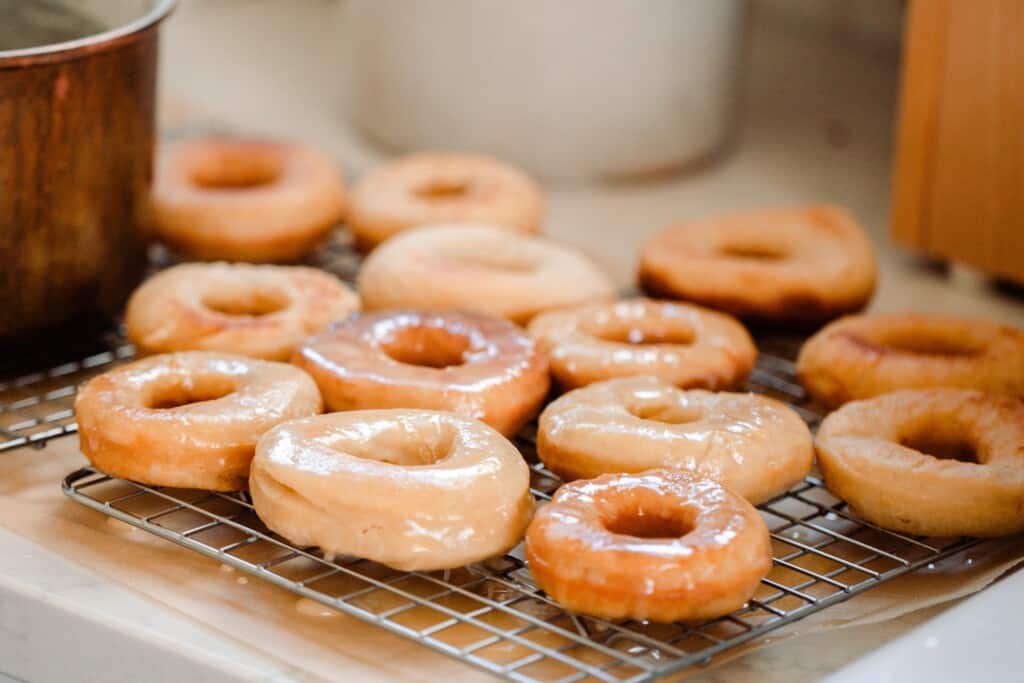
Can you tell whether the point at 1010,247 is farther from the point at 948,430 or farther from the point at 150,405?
the point at 150,405

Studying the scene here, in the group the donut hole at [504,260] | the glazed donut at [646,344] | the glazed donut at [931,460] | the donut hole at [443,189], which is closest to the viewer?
the glazed donut at [931,460]

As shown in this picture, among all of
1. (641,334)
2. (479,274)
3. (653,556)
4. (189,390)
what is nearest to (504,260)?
(479,274)

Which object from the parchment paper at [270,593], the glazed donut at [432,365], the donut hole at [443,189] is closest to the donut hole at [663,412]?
the glazed donut at [432,365]

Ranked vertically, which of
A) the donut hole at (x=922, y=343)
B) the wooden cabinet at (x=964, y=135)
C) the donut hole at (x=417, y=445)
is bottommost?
the donut hole at (x=417, y=445)

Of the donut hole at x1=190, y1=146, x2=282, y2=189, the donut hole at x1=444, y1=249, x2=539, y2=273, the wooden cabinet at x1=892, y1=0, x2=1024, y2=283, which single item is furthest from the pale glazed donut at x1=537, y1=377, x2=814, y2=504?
the donut hole at x1=190, y1=146, x2=282, y2=189

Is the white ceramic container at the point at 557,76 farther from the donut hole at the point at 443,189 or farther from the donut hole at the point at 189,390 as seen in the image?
the donut hole at the point at 189,390

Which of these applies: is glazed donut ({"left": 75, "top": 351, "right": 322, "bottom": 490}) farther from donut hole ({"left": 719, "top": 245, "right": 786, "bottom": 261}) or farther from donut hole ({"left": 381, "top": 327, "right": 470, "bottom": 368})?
donut hole ({"left": 719, "top": 245, "right": 786, "bottom": 261})

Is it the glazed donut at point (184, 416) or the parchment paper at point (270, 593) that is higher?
the glazed donut at point (184, 416)
